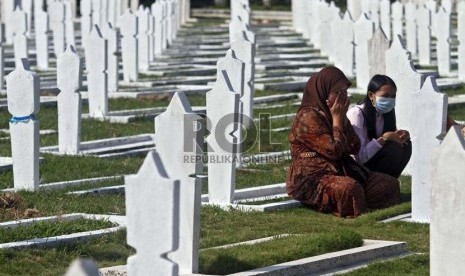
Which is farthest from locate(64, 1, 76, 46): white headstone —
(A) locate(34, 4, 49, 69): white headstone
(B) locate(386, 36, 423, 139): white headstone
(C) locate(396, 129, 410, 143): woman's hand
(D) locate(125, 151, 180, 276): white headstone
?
(D) locate(125, 151, 180, 276): white headstone

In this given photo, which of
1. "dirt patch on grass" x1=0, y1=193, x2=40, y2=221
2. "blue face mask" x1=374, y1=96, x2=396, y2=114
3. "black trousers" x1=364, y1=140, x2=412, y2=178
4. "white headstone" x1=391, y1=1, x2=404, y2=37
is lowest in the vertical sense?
"dirt patch on grass" x1=0, y1=193, x2=40, y2=221

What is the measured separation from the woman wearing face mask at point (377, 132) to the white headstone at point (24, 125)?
2499 millimetres

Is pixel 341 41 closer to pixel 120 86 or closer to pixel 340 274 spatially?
pixel 120 86

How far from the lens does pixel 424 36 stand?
81.1 ft

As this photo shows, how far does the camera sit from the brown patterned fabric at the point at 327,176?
10.6 meters

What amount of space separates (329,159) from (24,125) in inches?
93.9

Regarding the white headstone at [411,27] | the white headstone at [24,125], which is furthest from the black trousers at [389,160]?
the white headstone at [411,27]

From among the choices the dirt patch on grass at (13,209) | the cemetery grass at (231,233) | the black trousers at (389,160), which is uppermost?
the black trousers at (389,160)

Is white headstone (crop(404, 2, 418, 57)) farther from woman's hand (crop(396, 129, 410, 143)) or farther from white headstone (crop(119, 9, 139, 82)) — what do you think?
woman's hand (crop(396, 129, 410, 143))

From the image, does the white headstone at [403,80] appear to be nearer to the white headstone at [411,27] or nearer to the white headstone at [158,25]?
the white headstone at [411,27]

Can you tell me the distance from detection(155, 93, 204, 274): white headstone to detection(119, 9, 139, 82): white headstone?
512 inches

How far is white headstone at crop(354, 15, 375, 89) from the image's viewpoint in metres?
19.5

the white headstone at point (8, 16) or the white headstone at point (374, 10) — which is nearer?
the white headstone at point (8, 16)

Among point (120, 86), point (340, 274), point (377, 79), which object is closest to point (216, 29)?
point (120, 86)
